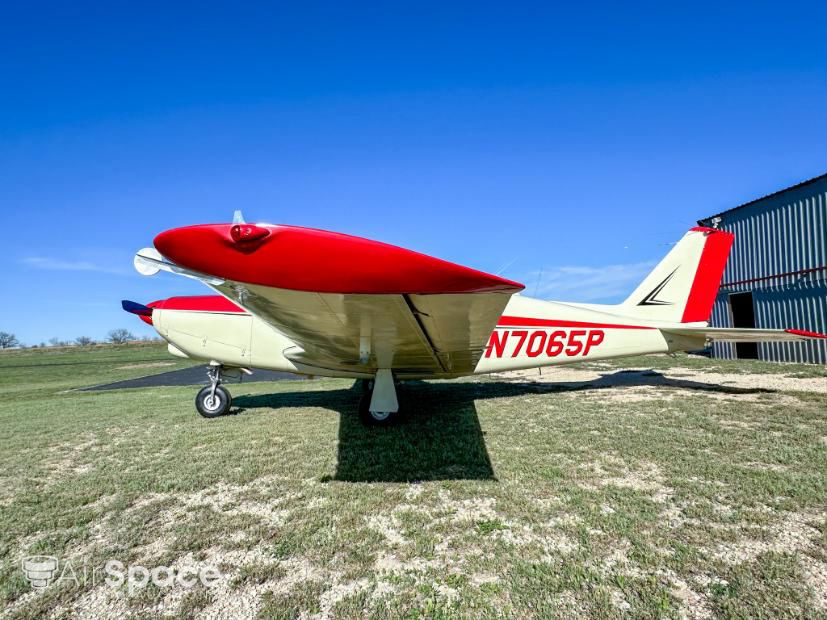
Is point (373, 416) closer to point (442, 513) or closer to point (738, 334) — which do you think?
point (442, 513)

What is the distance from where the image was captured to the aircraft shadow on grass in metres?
3.92

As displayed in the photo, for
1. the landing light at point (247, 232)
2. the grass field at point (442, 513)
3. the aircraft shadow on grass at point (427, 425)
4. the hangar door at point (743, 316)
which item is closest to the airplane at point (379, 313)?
the landing light at point (247, 232)

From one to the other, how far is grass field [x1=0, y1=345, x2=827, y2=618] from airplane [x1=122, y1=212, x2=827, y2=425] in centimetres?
103

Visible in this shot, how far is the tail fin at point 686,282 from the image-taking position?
303 inches

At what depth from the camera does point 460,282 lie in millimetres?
1830

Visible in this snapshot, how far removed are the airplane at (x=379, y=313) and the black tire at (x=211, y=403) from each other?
17mm

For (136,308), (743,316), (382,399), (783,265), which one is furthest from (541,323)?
(743,316)

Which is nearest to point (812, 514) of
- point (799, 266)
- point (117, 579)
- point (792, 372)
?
point (117, 579)

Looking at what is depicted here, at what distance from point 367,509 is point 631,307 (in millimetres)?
6932

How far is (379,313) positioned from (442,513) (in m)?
1.58

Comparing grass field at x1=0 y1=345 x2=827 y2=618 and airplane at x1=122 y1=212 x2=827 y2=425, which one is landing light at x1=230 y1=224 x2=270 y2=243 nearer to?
airplane at x1=122 y1=212 x2=827 y2=425

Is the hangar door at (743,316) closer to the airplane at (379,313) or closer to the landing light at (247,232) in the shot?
the airplane at (379,313)

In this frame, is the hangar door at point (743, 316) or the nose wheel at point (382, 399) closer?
the nose wheel at point (382, 399)

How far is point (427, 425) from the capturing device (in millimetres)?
5680
